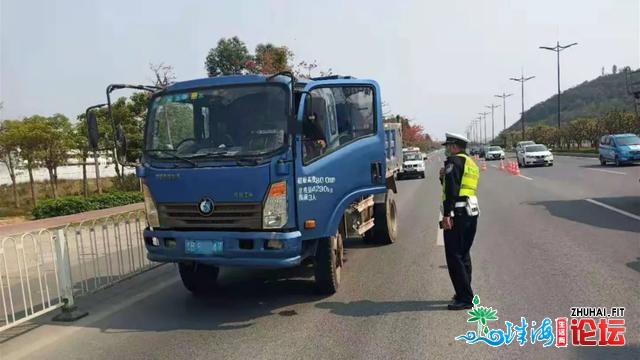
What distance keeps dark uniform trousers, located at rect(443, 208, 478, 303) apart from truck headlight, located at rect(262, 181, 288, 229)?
1713 millimetres

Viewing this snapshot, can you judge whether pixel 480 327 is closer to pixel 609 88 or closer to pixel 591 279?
pixel 591 279

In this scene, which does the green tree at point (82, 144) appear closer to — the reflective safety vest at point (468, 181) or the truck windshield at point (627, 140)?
the reflective safety vest at point (468, 181)

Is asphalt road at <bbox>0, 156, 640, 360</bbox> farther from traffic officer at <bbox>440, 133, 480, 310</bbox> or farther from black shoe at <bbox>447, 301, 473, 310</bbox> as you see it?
traffic officer at <bbox>440, 133, 480, 310</bbox>

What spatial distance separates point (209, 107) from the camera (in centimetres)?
602

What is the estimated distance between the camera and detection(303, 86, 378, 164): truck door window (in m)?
5.84

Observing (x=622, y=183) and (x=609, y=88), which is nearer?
(x=622, y=183)

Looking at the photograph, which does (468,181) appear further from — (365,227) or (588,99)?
(588,99)

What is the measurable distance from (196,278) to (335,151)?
7.66ft

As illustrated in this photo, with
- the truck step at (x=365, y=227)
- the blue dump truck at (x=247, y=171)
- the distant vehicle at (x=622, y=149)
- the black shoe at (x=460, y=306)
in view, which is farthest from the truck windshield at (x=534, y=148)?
the black shoe at (x=460, y=306)

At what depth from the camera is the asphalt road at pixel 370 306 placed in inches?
185

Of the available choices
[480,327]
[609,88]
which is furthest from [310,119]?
[609,88]

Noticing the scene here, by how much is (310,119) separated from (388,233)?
4.15 metres

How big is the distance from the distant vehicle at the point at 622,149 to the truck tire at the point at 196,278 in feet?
81.7

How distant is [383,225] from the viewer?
9.29 m
